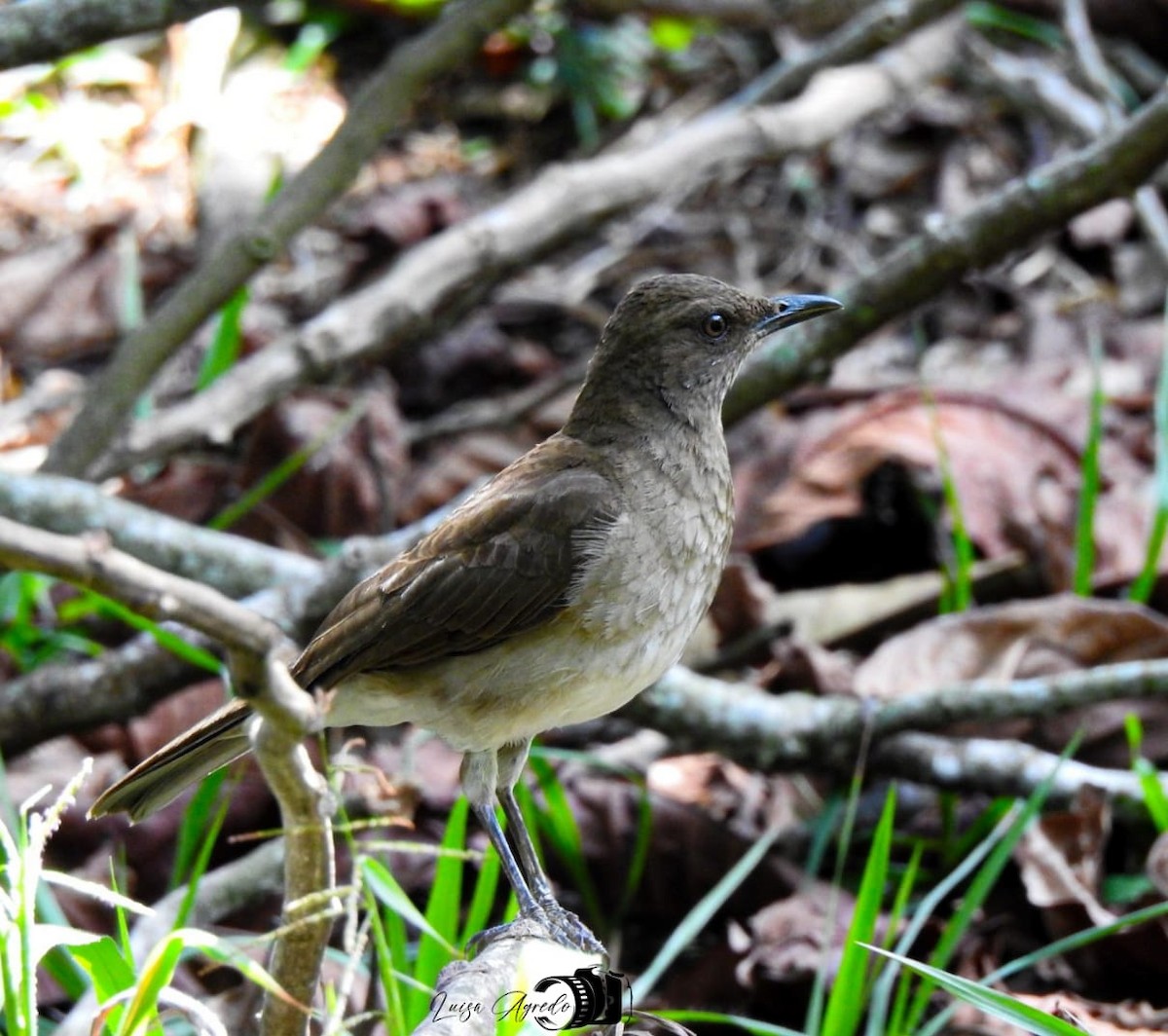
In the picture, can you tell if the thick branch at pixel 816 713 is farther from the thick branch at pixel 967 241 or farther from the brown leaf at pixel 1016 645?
the thick branch at pixel 967 241

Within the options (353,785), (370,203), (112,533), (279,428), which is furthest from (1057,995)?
(370,203)

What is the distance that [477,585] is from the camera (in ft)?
11.8

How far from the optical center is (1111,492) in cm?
596

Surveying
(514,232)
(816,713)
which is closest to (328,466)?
(514,232)

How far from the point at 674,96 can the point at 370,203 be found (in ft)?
6.17

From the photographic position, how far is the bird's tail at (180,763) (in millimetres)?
3209

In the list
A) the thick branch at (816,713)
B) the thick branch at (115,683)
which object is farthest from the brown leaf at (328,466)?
the thick branch at (816,713)

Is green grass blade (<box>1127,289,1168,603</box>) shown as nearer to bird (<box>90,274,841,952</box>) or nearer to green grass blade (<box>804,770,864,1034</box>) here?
green grass blade (<box>804,770,864,1034</box>)

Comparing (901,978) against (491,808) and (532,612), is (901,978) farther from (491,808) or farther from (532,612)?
(532,612)

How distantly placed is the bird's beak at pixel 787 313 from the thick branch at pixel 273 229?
6.64 feet

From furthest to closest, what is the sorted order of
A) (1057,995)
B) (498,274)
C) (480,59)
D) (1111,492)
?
(480,59) < (498,274) < (1111,492) < (1057,995)

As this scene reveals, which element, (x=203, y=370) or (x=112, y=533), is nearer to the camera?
(x=112, y=533)

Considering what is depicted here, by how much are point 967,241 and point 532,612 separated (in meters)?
2.42

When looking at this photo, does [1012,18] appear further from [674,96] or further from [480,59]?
[480,59]
